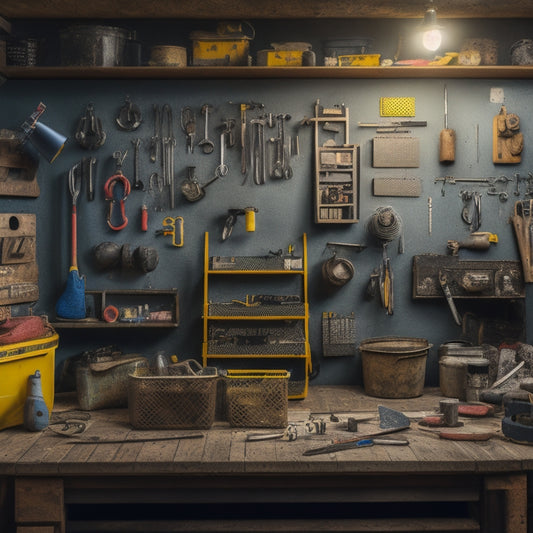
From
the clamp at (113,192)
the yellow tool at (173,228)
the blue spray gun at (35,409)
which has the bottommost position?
the blue spray gun at (35,409)

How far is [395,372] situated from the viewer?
4.46 metres

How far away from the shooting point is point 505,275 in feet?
15.7

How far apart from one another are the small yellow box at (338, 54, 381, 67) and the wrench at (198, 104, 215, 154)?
1002mm

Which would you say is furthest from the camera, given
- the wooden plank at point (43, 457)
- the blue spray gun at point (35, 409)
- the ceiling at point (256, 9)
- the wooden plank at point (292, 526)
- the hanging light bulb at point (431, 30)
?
the ceiling at point (256, 9)

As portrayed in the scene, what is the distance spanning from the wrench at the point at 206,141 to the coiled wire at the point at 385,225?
128 centimetres

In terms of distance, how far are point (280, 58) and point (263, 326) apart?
73.3 inches

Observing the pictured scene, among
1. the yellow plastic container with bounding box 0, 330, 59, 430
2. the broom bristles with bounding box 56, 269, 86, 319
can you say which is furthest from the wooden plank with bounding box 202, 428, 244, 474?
the broom bristles with bounding box 56, 269, 86, 319

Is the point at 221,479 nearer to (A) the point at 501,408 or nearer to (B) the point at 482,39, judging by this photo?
(A) the point at 501,408

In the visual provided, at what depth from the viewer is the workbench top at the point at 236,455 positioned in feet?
10.6

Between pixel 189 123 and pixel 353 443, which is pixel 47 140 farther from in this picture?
pixel 353 443

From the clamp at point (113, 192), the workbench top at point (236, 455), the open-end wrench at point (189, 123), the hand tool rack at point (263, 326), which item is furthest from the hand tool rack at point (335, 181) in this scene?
the workbench top at point (236, 455)

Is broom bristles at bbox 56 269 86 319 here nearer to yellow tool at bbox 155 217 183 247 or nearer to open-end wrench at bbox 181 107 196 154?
yellow tool at bbox 155 217 183 247

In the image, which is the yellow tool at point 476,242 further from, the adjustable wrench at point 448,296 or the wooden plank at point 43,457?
the wooden plank at point 43,457

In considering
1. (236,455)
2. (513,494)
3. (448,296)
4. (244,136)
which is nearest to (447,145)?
(448,296)
